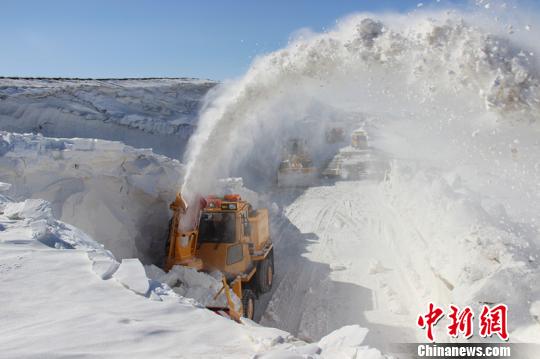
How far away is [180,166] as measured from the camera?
10.6m

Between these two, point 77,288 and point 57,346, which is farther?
point 77,288

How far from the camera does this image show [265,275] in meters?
9.36

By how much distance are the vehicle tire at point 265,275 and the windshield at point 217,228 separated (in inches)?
47.6

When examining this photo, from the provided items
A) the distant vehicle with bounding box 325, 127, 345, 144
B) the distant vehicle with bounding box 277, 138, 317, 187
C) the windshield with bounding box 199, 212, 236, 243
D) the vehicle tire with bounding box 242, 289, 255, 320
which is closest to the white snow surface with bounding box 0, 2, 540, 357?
the vehicle tire with bounding box 242, 289, 255, 320

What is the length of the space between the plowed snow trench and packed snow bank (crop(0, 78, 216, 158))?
36.0ft

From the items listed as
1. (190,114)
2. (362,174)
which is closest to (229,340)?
(362,174)

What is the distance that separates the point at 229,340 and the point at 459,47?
15.7 ft

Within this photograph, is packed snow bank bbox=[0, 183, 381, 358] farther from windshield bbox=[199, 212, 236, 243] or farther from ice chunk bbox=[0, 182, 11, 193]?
windshield bbox=[199, 212, 236, 243]

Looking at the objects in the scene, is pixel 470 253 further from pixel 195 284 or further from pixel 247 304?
pixel 195 284

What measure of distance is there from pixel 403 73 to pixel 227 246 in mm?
4221

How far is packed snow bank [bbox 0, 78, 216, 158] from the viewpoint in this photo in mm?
20953

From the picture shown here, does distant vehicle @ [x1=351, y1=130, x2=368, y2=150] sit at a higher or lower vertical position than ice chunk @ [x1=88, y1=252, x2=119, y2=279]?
higher

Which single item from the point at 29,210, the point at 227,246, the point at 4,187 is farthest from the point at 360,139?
the point at 29,210

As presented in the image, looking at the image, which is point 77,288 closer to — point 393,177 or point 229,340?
point 229,340
